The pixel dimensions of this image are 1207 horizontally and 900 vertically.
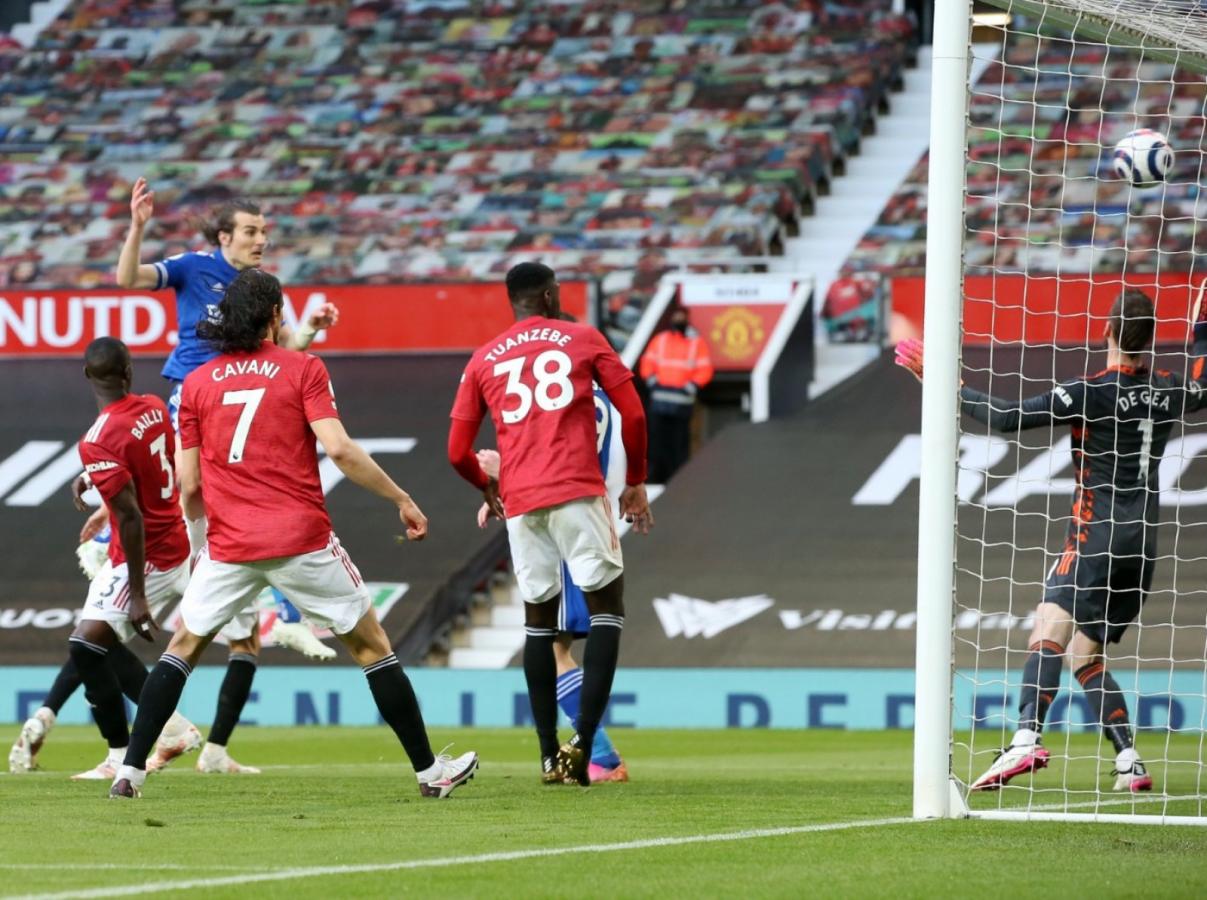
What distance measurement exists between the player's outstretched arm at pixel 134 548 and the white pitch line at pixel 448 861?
9.71 feet

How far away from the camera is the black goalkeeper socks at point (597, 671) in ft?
24.3

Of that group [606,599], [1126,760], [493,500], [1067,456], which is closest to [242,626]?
[493,500]

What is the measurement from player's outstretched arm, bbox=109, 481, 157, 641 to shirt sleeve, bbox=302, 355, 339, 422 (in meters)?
1.44

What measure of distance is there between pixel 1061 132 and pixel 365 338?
8.08 meters

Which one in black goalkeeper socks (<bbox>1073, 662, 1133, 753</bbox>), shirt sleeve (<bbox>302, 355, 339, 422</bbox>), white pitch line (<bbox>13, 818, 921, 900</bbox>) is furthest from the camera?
black goalkeeper socks (<bbox>1073, 662, 1133, 753</bbox>)

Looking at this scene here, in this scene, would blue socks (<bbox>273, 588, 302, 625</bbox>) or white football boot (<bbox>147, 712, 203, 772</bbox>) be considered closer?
white football boot (<bbox>147, 712, 203, 772</bbox>)

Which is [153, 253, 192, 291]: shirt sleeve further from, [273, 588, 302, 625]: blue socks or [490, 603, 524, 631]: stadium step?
[490, 603, 524, 631]: stadium step

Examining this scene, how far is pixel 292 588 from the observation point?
263 inches

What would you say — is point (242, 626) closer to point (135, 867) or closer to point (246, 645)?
point (246, 645)

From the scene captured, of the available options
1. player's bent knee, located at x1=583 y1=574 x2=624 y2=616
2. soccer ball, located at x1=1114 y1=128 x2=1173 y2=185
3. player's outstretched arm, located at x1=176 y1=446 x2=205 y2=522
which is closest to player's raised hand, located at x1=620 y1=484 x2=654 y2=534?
player's bent knee, located at x1=583 y1=574 x2=624 y2=616

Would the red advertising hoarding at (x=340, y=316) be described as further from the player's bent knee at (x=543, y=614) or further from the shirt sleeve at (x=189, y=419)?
the shirt sleeve at (x=189, y=419)

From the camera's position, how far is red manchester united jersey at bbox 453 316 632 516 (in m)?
7.41

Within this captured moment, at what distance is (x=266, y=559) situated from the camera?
21.7ft

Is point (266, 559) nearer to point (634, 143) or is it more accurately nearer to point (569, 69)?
point (634, 143)
